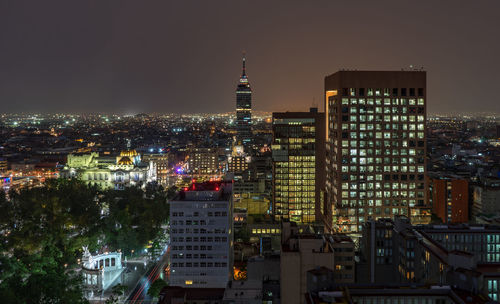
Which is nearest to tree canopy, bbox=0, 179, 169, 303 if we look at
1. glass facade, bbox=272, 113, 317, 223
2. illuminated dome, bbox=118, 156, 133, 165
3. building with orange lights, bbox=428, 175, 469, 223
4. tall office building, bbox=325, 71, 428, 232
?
glass facade, bbox=272, 113, 317, 223

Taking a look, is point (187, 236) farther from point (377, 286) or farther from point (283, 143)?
point (283, 143)

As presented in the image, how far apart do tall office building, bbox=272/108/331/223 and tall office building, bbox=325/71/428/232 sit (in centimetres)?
1888

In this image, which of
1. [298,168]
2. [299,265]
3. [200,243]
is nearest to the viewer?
[299,265]

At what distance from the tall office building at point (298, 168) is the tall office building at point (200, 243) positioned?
36.3 metres

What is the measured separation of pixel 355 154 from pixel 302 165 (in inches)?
796

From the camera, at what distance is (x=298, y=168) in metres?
91.2

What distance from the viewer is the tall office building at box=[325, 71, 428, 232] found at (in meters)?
70.4

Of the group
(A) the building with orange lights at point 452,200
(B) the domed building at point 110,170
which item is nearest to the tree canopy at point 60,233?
(B) the domed building at point 110,170

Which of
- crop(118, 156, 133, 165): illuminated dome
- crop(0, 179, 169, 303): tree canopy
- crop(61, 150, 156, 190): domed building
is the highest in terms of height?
crop(118, 156, 133, 165): illuminated dome

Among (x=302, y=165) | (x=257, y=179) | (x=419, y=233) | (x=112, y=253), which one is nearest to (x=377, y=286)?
(x=419, y=233)

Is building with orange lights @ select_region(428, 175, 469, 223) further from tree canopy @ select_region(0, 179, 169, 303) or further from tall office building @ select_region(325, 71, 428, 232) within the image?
tree canopy @ select_region(0, 179, 169, 303)

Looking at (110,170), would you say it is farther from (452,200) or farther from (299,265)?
(299,265)

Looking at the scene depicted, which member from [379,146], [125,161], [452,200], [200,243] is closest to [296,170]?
[379,146]

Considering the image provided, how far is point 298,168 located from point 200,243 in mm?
39188
